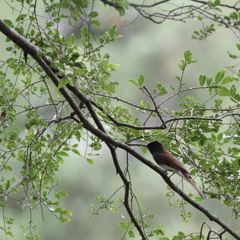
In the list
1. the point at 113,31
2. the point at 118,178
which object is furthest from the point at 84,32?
the point at 118,178

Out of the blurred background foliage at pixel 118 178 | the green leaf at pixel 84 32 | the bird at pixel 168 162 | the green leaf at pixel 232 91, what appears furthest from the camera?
the blurred background foliage at pixel 118 178

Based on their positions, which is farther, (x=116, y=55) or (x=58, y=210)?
(x=116, y=55)

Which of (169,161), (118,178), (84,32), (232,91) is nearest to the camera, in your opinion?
(84,32)

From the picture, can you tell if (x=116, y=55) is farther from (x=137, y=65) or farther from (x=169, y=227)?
(x=169, y=227)

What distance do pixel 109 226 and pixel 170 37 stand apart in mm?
4664

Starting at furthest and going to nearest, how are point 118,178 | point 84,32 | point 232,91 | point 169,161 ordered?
point 118,178, point 169,161, point 232,91, point 84,32

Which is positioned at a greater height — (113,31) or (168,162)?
(168,162)

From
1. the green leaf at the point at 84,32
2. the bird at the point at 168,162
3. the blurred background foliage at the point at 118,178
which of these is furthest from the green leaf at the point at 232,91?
the blurred background foliage at the point at 118,178

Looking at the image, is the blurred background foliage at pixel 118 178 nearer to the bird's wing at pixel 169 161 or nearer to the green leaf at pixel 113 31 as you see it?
the bird's wing at pixel 169 161

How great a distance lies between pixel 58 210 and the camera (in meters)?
2.22

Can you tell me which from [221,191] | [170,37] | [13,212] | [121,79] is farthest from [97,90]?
[170,37]

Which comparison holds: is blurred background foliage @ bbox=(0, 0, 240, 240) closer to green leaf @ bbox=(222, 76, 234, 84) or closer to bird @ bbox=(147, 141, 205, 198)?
bird @ bbox=(147, 141, 205, 198)

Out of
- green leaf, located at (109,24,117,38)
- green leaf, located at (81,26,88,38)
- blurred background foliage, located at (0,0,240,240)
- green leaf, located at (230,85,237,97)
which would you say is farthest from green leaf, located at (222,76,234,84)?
blurred background foliage, located at (0,0,240,240)

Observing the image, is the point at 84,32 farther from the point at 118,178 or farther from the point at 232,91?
the point at 118,178
